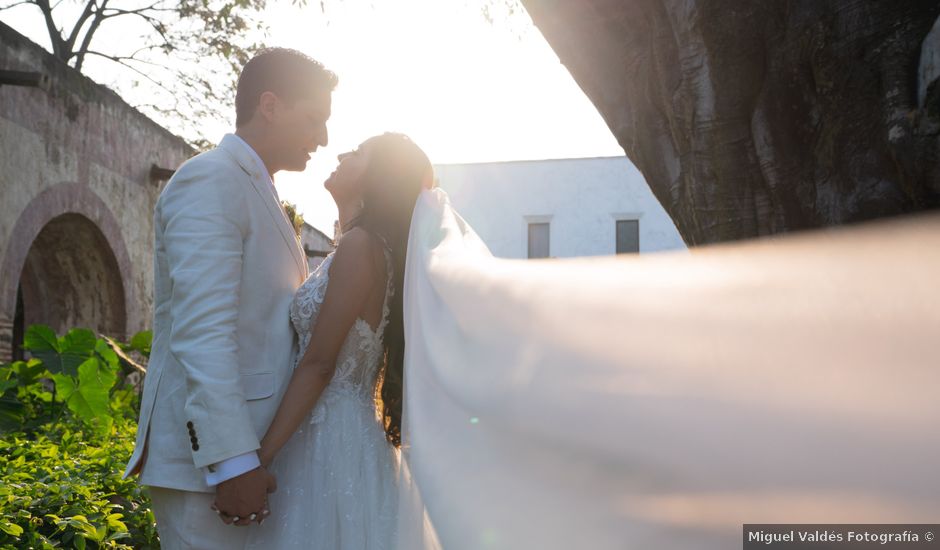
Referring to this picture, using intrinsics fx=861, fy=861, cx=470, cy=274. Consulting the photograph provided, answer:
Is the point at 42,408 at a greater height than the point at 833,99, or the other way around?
the point at 833,99

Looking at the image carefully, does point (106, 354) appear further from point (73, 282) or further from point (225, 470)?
point (225, 470)

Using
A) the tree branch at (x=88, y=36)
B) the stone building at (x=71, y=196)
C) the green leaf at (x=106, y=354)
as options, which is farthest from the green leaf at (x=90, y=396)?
the tree branch at (x=88, y=36)

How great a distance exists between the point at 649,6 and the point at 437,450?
189 cm

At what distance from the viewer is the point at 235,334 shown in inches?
77.8

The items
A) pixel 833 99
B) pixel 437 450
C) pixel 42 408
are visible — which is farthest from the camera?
pixel 42 408

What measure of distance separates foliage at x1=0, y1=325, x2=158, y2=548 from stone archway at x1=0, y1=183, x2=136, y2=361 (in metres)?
2.63

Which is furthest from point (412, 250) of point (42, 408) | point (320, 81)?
point (42, 408)

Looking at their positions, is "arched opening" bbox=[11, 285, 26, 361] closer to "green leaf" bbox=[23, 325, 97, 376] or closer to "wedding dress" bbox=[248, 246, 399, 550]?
"green leaf" bbox=[23, 325, 97, 376]

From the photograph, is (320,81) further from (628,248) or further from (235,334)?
(628,248)

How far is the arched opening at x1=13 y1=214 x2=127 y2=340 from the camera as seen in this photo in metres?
11.0

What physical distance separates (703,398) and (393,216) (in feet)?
4.87

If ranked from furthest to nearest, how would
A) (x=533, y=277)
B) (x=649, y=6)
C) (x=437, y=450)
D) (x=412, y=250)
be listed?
(x=649, y=6) < (x=412, y=250) < (x=437, y=450) < (x=533, y=277)

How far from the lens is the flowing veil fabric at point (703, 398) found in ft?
2.69

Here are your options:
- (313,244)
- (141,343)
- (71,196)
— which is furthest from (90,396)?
(313,244)
